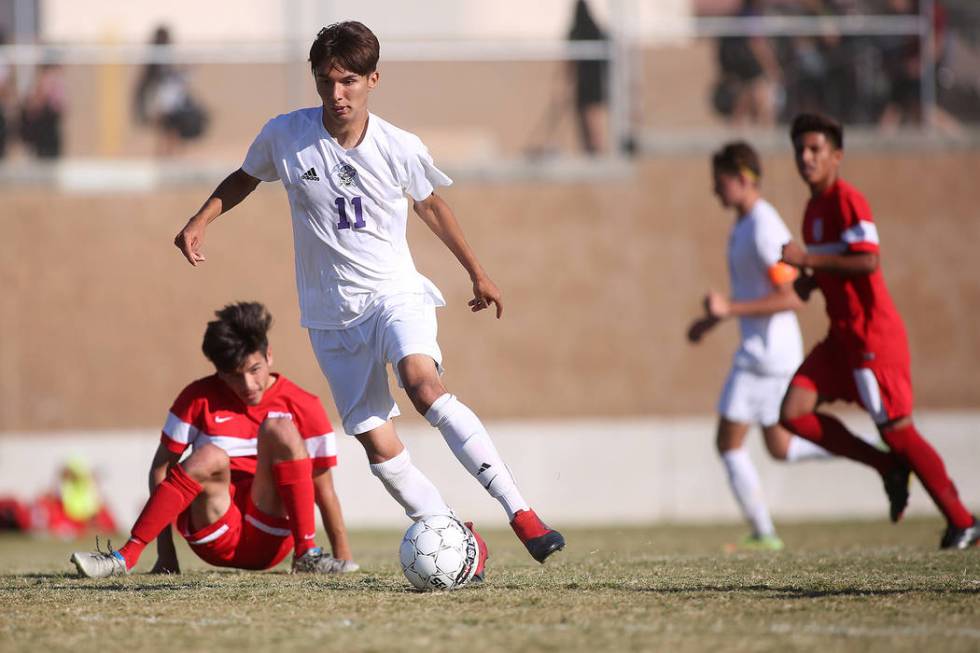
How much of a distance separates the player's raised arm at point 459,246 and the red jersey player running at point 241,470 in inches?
34.6

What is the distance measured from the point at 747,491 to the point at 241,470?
3851mm

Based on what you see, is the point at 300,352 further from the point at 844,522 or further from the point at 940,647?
the point at 940,647

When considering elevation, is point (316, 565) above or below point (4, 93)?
below

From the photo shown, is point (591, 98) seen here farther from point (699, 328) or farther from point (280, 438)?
point (280, 438)

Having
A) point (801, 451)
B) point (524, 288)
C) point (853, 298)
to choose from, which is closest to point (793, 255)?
point (853, 298)

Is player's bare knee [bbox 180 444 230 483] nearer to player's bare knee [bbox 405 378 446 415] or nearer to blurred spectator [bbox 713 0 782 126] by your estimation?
player's bare knee [bbox 405 378 446 415]

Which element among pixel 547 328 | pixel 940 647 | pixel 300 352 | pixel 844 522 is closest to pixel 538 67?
pixel 547 328

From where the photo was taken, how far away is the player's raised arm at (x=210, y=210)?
5723mm

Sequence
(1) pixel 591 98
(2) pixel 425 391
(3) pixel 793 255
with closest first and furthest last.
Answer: (2) pixel 425 391
(3) pixel 793 255
(1) pixel 591 98

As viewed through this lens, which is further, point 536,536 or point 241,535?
point 241,535

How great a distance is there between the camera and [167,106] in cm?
1549

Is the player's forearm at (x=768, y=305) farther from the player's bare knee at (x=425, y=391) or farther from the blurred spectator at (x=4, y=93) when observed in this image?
the blurred spectator at (x=4, y=93)

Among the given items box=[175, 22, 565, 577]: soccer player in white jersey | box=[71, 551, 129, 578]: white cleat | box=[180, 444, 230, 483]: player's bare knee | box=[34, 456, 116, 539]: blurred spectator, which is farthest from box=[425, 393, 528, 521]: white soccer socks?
box=[34, 456, 116, 539]: blurred spectator

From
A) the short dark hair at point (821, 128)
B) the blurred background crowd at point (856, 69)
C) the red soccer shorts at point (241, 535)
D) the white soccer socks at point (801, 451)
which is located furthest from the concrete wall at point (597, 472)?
the red soccer shorts at point (241, 535)
